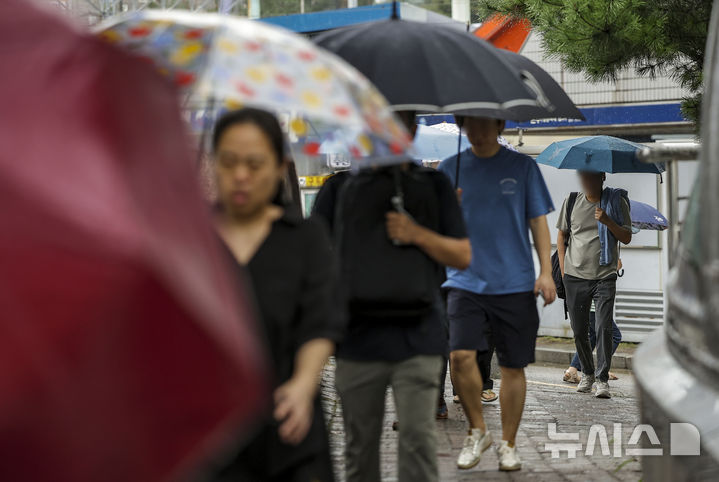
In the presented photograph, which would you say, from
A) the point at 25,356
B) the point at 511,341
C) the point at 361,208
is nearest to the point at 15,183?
the point at 25,356

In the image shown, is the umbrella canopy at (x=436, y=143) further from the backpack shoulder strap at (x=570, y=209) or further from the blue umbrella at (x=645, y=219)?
the blue umbrella at (x=645, y=219)

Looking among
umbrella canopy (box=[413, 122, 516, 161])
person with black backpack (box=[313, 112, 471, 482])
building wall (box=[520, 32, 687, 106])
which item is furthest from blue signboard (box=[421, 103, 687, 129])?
person with black backpack (box=[313, 112, 471, 482])

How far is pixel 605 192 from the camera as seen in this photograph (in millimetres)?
10234

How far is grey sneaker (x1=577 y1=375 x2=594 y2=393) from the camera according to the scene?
10500mm

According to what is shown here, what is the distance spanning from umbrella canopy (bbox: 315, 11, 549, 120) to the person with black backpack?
38 centimetres

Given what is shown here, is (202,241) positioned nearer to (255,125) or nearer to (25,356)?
(25,356)

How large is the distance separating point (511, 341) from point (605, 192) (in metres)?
4.16

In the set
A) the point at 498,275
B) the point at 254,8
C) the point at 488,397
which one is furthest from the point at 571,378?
the point at 254,8

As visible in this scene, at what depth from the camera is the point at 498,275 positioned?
20.9 feet

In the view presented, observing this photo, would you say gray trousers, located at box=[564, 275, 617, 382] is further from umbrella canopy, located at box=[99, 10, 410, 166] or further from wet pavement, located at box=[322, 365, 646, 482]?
umbrella canopy, located at box=[99, 10, 410, 166]

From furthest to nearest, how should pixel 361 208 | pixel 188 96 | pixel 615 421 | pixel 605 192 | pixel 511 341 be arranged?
1. pixel 605 192
2. pixel 615 421
3. pixel 511 341
4. pixel 361 208
5. pixel 188 96

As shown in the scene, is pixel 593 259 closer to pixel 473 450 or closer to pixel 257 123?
pixel 473 450

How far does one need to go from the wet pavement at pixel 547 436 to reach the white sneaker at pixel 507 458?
45 mm

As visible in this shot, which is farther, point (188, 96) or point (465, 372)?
point (465, 372)
